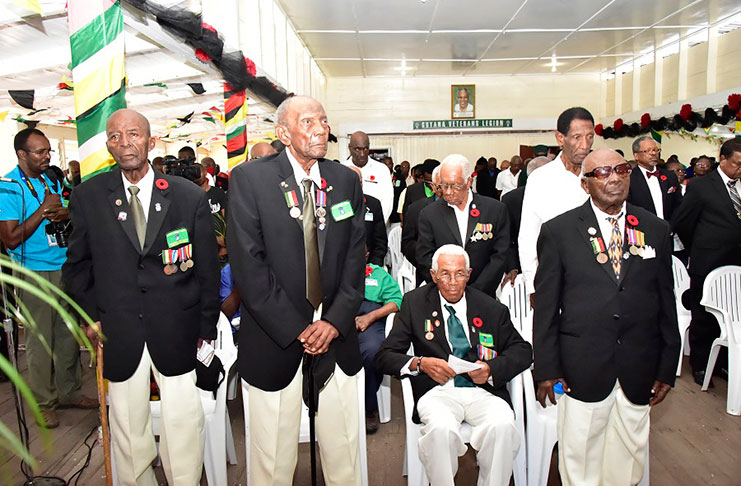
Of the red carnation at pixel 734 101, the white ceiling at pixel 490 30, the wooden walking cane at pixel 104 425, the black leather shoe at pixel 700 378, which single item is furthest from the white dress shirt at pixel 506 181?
the wooden walking cane at pixel 104 425

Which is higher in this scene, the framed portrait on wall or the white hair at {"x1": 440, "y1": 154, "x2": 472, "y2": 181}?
the framed portrait on wall

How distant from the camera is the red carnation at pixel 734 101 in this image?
7.53 metres

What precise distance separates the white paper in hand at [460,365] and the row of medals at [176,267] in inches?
47.7

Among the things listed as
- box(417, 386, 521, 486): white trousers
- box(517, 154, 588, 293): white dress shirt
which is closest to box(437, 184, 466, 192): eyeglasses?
box(517, 154, 588, 293): white dress shirt

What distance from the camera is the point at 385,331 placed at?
3234 mm

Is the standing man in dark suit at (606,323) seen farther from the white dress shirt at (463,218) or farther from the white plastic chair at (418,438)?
the white dress shirt at (463,218)

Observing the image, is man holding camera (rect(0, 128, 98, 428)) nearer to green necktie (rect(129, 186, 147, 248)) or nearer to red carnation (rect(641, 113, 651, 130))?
green necktie (rect(129, 186, 147, 248))

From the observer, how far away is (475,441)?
229 centimetres

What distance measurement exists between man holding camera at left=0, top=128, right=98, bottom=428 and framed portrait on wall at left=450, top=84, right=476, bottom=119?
11667mm

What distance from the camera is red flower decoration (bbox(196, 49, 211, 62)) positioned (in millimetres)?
4925

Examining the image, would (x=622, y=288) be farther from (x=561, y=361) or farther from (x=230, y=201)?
(x=230, y=201)

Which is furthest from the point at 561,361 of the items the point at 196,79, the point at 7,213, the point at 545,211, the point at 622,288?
the point at 196,79

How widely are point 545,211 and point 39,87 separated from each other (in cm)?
654

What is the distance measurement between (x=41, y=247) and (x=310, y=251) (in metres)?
2.31
